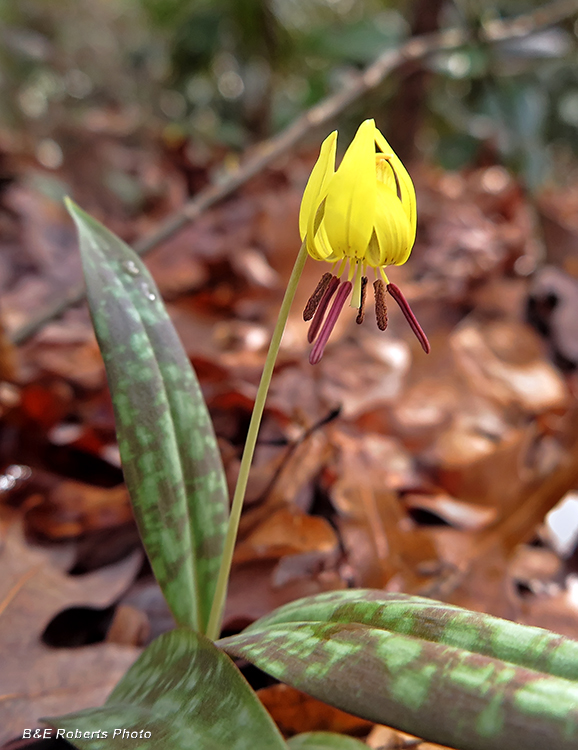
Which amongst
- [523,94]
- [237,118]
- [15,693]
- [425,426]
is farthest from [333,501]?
[237,118]

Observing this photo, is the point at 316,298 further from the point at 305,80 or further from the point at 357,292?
the point at 305,80

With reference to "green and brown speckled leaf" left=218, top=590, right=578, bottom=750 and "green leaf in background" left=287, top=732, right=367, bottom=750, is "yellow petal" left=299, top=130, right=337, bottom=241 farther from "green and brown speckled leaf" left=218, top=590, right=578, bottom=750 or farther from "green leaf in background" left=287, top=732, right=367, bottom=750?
"green leaf in background" left=287, top=732, right=367, bottom=750

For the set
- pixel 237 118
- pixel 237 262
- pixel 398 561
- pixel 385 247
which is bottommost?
pixel 398 561

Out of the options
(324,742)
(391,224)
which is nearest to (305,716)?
(324,742)

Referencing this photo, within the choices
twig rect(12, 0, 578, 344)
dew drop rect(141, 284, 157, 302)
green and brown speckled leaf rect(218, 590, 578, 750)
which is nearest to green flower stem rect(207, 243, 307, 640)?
green and brown speckled leaf rect(218, 590, 578, 750)

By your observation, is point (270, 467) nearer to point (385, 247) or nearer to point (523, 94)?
point (385, 247)

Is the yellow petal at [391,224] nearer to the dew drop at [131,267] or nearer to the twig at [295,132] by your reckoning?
the dew drop at [131,267]

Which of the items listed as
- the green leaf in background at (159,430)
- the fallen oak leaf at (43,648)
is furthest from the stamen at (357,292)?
the fallen oak leaf at (43,648)
